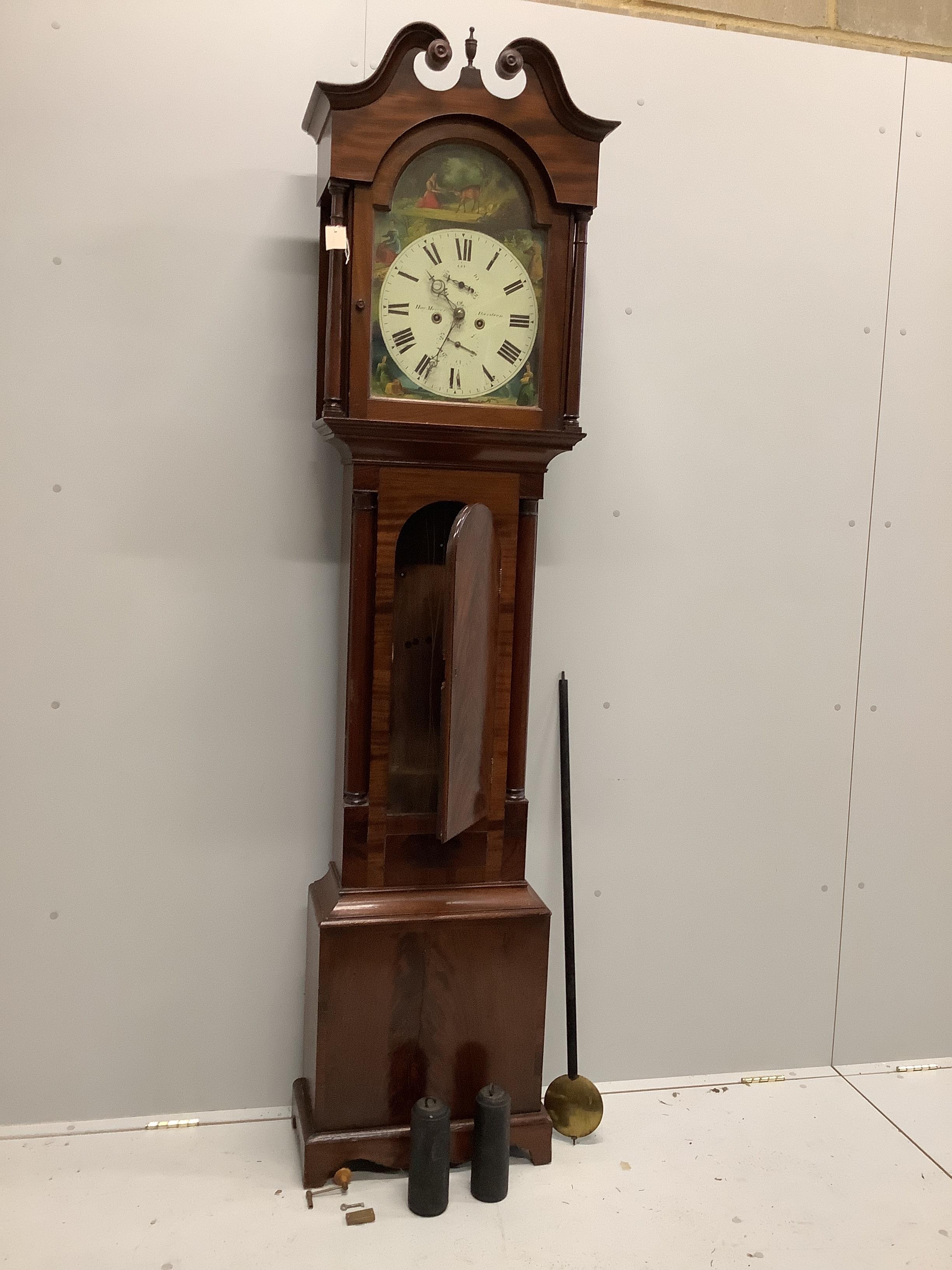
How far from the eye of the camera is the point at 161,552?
196 centimetres

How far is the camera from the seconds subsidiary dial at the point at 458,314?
1743 millimetres

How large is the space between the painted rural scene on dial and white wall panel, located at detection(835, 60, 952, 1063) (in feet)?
2.84

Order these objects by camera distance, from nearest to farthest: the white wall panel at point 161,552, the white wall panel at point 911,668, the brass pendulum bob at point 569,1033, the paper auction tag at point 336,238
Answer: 1. the paper auction tag at point 336,238
2. the white wall panel at point 161,552
3. the brass pendulum bob at point 569,1033
4. the white wall panel at point 911,668

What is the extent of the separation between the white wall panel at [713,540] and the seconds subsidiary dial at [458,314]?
0.32m

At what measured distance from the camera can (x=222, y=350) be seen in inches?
76.3

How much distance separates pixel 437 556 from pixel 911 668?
1061 millimetres

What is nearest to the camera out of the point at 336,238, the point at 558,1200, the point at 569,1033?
the point at 336,238

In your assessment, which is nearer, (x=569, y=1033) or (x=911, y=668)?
(x=569, y=1033)

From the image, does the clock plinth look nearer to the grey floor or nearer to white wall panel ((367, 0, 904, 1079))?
the grey floor

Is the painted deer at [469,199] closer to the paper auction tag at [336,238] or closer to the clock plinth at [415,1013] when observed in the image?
the paper auction tag at [336,238]

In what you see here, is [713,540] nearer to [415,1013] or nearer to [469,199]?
[469,199]

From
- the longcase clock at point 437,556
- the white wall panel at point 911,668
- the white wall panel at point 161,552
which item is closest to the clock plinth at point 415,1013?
the longcase clock at point 437,556

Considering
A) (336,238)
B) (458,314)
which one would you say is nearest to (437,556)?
(458,314)

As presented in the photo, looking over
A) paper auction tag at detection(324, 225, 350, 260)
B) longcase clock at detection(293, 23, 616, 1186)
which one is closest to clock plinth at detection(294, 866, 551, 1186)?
longcase clock at detection(293, 23, 616, 1186)
